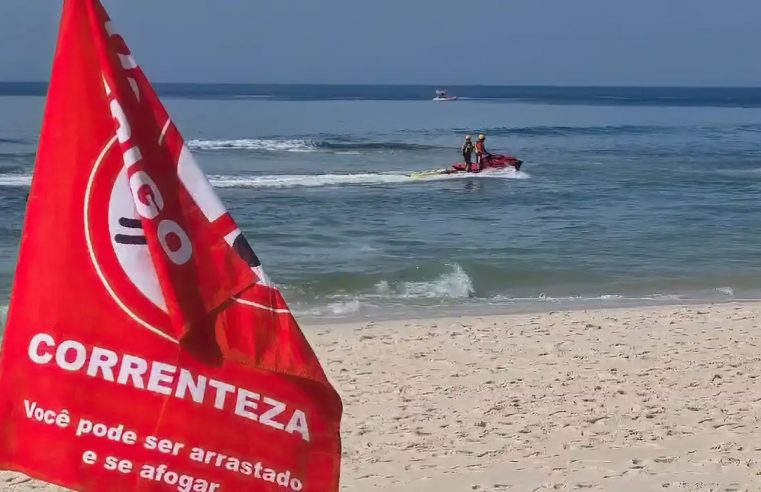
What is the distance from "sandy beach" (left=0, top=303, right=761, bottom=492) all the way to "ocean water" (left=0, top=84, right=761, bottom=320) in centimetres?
200

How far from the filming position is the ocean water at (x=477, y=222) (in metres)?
13.9

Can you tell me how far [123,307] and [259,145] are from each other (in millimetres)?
39120

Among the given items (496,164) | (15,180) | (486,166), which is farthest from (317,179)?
(15,180)

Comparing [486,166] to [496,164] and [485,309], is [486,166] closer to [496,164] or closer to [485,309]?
[496,164]

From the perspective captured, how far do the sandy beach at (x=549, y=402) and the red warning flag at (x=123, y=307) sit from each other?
13.1ft

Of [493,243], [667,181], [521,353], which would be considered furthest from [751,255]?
[667,181]

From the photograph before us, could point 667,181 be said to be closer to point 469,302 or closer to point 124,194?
point 469,302

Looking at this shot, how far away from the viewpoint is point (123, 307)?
2.06m

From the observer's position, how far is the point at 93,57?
6.61 ft

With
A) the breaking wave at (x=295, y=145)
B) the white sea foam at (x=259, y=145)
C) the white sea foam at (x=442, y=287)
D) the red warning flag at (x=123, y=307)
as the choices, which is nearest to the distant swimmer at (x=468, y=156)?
the breaking wave at (x=295, y=145)

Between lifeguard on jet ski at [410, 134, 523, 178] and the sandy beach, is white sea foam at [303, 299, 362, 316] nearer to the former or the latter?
the sandy beach

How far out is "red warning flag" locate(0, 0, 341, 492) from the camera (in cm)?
202

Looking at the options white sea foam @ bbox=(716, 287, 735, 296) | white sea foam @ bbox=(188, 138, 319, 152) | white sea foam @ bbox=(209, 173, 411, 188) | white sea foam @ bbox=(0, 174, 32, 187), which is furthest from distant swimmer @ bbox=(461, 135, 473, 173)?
white sea foam @ bbox=(716, 287, 735, 296)

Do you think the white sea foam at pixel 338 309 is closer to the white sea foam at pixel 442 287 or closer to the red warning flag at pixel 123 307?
→ the white sea foam at pixel 442 287
